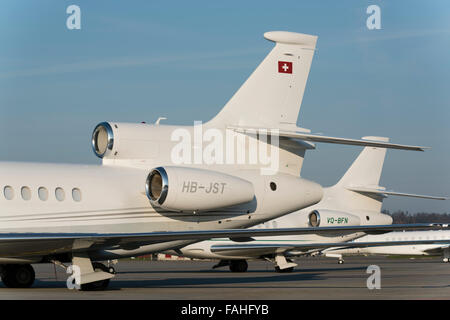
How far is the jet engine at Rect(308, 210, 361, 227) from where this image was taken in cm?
3412

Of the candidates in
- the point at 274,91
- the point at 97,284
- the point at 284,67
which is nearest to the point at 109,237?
the point at 97,284

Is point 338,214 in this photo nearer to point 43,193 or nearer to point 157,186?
point 157,186

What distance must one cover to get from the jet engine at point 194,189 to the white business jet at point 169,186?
0.03m

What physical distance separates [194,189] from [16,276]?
17.8ft

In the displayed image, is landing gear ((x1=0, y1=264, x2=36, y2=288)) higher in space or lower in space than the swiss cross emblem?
lower

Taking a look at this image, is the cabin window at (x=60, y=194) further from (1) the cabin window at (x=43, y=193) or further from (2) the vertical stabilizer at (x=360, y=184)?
(2) the vertical stabilizer at (x=360, y=184)

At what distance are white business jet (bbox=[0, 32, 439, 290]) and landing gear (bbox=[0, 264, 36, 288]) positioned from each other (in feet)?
0.09

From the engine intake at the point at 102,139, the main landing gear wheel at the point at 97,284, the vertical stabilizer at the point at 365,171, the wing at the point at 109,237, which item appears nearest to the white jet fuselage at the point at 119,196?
the engine intake at the point at 102,139

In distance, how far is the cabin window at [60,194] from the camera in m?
18.5

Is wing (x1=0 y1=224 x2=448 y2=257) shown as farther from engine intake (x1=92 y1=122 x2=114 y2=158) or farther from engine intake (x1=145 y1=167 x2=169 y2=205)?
engine intake (x1=92 y1=122 x2=114 y2=158)

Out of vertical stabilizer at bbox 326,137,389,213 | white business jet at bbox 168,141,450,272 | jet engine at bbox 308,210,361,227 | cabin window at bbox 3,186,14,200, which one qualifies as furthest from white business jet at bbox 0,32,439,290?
vertical stabilizer at bbox 326,137,389,213

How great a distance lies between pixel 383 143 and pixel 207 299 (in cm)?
598

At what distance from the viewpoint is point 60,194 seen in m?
18.5

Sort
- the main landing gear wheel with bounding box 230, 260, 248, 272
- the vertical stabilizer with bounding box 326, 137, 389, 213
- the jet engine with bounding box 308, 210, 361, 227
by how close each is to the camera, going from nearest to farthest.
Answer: the main landing gear wheel with bounding box 230, 260, 248, 272
the jet engine with bounding box 308, 210, 361, 227
the vertical stabilizer with bounding box 326, 137, 389, 213
